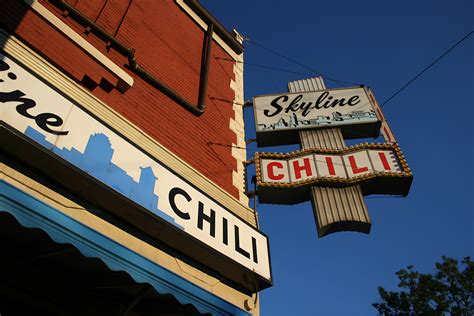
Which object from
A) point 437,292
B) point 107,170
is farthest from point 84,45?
point 437,292

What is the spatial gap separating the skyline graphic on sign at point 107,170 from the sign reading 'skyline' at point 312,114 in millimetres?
5177

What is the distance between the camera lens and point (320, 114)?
32.2 feet

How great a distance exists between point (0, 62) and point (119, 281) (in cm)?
258

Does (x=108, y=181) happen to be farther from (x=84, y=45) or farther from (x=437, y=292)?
(x=437, y=292)

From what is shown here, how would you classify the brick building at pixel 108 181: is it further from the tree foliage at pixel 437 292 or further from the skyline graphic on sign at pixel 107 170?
the tree foliage at pixel 437 292

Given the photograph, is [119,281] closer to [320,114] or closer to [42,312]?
[42,312]

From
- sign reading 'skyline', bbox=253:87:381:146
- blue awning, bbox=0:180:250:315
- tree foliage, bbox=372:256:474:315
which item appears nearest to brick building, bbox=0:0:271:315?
blue awning, bbox=0:180:250:315

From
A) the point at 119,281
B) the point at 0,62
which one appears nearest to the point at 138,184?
the point at 119,281

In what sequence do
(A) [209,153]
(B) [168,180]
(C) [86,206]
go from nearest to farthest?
(C) [86,206] → (B) [168,180] → (A) [209,153]

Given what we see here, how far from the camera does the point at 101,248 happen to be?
3438 millimetres

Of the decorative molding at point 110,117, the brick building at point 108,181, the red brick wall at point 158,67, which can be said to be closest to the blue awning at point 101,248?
the brick building at point 108,181

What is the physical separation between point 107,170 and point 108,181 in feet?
0.45

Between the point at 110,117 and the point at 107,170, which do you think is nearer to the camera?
the point at 107,170

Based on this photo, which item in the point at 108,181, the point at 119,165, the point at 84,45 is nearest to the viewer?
the point at 108,181
